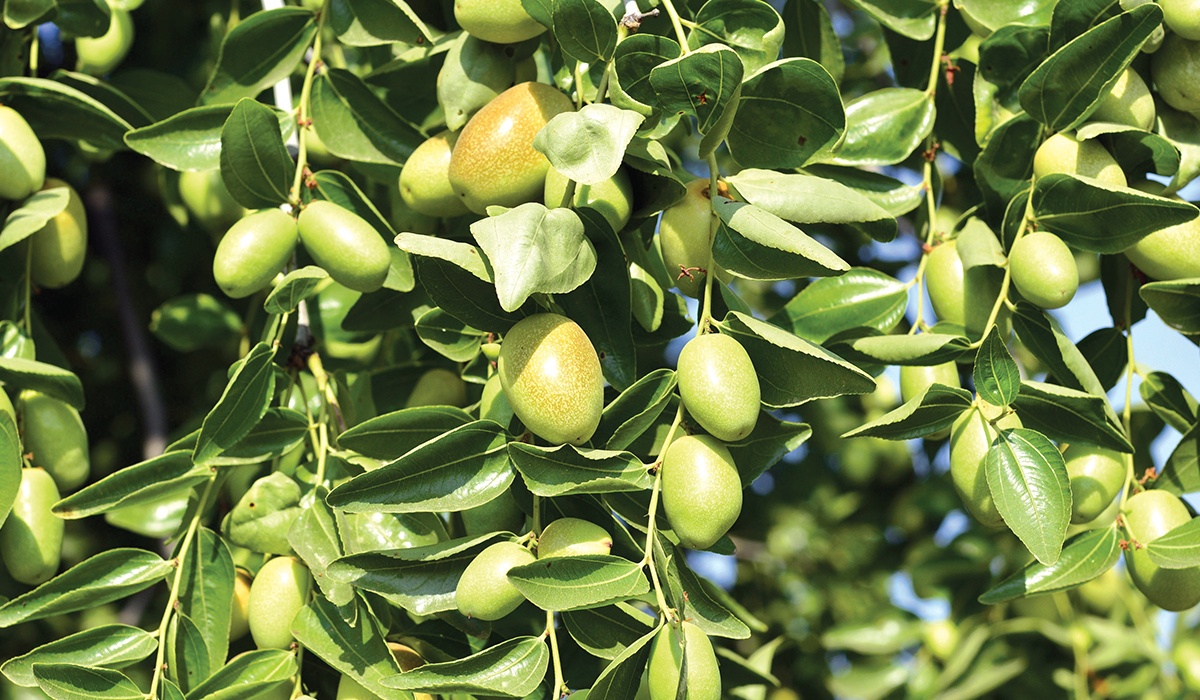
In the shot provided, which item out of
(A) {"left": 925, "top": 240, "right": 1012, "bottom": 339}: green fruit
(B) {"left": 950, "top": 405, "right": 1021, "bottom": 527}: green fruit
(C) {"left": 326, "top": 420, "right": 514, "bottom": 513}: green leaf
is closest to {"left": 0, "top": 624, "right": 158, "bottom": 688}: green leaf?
(C) {"left": 326, "top": 420, "right": 514, "bottom": 513}: green leaf

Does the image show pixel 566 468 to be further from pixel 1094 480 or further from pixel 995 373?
pixel 1094 480

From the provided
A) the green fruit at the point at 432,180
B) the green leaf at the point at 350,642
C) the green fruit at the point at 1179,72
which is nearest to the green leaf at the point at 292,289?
the green fruit at the point at 432,180

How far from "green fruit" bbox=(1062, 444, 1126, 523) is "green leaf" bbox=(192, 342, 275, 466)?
43.0 inches

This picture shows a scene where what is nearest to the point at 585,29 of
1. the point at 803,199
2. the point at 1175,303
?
the point at 803,199

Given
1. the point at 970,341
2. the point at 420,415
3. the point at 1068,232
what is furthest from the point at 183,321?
the point at 1068,232

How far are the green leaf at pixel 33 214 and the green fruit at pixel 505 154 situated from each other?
0.72 meters

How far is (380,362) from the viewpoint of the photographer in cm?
181

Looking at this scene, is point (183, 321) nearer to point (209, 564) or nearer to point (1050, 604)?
point (209, 564)

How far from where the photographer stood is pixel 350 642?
3.88 ft

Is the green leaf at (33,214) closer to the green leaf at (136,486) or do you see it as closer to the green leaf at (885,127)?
the green leaf at (136,486)

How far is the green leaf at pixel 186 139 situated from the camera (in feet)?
4.64

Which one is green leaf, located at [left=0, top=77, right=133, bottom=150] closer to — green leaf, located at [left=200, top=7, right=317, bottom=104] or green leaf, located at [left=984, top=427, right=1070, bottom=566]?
green leaf, located at [left=200, top=7, right=317, bottom=104]

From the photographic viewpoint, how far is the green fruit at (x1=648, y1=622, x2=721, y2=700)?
0.98 metres

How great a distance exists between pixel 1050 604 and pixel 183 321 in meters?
2.41
